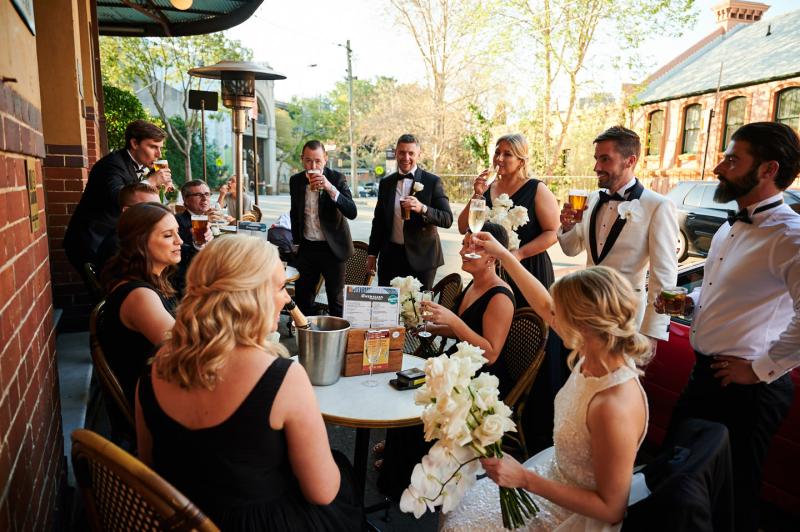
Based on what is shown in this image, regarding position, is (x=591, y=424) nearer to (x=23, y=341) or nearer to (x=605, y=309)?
(x=605, y=309)

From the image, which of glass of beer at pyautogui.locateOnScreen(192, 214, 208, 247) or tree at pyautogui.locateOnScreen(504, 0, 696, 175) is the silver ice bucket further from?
tree at pyautogui.locateOnScreen(504, 0, 696, 175)

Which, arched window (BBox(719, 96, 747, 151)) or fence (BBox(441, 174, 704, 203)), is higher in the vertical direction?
arched window (BBox(719, 96, 747, 151))

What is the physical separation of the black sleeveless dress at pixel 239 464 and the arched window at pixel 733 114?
23353mm

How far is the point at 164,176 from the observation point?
13.9ft

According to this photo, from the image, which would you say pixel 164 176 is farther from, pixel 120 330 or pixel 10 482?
pixel 10 482

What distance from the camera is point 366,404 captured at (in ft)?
7.20

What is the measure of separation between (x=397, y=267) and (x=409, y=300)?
181 cm

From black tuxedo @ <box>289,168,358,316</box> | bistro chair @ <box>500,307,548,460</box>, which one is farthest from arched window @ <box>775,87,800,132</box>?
bistro chair @ <box>500,307,548,460</box>

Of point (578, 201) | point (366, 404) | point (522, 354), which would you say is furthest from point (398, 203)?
point (366, 404)

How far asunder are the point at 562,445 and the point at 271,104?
1629 inches

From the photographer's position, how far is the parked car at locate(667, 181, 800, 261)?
10375 mm

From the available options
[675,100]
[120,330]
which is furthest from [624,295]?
[675,100]

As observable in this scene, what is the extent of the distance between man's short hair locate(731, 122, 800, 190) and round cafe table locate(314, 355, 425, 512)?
5.74ft

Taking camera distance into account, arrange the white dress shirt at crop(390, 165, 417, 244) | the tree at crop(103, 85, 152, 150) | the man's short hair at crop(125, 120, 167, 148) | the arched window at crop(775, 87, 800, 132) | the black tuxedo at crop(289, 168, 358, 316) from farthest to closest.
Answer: the arched window at crop(775, 87, 800, 132)
the tree at crop(103, 85, 152, 150)
the black tuxedo at crop(289, 168, 358, 316)
the white dress shirt at crop(390, 165, 417, 244)
the man's short hair at crop(125, 120, 167, 148)
